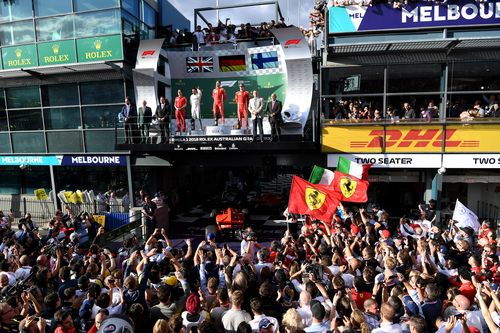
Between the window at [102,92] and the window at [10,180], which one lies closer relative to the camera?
the window at [102,92]

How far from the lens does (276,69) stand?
15.5m

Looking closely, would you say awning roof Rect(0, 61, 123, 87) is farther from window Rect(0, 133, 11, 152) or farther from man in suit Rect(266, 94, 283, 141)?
man in suit Rect(266, 94, 283, 141)

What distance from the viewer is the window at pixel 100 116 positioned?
16203 millimetres

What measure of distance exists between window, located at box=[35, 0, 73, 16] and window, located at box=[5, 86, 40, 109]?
3.46m

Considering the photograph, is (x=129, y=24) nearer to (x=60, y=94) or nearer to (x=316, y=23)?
(x=60, y=94)

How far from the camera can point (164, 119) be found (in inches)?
548

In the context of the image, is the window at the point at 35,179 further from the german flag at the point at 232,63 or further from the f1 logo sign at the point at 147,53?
the german flag at the point at 232,63

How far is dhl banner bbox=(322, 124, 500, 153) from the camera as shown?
12156 mm

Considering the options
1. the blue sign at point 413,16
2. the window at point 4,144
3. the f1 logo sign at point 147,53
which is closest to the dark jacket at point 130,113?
the f1 logo sign at point 147,53

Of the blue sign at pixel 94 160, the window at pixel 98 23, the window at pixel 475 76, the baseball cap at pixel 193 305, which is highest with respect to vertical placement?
the window at pixel 98 23

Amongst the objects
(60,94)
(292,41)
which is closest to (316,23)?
(292,41)

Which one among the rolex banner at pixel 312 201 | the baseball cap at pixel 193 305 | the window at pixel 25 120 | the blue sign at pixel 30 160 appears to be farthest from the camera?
the window at pixel 25 120

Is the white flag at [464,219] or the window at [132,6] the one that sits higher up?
the window at [132,6]

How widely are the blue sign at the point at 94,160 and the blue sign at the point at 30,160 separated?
50 cm
